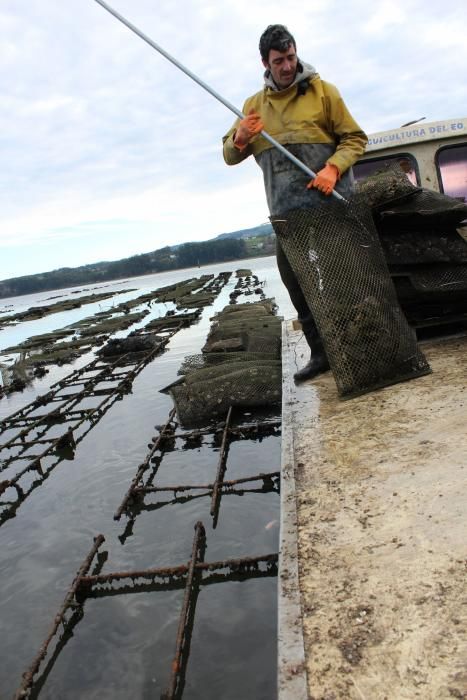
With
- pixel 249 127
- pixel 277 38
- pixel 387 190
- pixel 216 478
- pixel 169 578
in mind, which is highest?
pixel 277 38

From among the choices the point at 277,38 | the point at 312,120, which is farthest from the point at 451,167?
the point at 277,38

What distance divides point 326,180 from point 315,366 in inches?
70.1

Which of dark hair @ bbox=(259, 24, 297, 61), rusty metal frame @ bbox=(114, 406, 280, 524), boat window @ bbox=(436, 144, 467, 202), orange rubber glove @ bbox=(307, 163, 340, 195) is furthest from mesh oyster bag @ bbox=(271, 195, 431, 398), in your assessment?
boat window @ bbox=(436, 144, 467, 202)

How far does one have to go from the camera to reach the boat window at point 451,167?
7121mm

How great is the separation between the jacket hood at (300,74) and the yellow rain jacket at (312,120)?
0.03m

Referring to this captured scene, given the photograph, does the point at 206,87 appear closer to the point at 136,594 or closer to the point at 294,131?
the point at 294,131

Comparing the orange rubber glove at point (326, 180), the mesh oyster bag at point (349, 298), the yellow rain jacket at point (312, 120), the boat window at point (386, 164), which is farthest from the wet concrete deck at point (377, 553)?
the boat window at point (386, 164)

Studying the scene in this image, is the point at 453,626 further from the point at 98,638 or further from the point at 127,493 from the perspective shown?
the point at 127,493

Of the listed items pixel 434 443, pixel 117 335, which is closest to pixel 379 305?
pixel 434 443

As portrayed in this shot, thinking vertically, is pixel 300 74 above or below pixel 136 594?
above

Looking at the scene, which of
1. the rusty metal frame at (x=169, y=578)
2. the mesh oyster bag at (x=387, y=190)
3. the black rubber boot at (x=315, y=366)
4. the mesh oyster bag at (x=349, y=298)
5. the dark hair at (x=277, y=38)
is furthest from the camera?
the black rubber boot at (x=315, y=366)

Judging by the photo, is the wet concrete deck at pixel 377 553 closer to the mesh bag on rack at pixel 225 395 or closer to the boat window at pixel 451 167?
the mesh bag on rack at pixel 225 395

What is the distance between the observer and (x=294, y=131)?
4.18m

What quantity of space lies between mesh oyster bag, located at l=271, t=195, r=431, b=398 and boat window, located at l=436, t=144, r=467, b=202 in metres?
3.72
